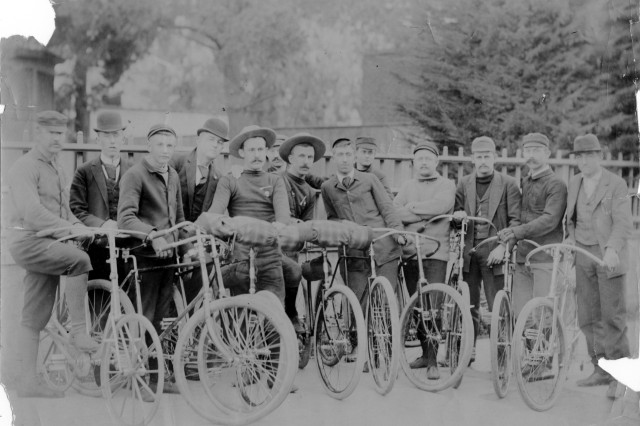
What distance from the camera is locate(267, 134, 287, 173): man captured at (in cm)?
494

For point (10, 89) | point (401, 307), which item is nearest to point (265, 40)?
point (10, 89)

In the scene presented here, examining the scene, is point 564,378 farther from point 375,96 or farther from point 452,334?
point 375,96

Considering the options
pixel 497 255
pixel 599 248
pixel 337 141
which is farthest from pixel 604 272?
pixel 337 141

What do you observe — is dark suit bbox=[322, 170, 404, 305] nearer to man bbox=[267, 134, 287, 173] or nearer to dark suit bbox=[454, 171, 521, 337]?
man bbox=[267, 134, 287, 173]

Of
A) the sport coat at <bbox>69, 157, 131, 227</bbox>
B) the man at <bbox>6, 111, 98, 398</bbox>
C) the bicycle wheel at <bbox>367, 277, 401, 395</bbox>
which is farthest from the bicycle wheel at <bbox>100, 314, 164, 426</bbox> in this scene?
the bicycle wheel at <bbox>367, 277, 401, 395</bbox>

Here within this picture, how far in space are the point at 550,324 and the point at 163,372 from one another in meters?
2.48

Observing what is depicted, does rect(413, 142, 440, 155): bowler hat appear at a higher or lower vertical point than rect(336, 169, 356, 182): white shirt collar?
higher

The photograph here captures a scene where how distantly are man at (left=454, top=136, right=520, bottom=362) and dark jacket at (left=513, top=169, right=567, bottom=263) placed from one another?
60 mm

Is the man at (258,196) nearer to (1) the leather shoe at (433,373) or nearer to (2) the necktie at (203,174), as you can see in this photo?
(2) the necktie at (203,174)

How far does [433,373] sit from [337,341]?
0.70 m

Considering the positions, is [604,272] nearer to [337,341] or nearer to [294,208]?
[337,341]

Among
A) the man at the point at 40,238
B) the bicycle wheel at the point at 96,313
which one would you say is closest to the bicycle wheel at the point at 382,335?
the bicycle wheel at the point at 96,313

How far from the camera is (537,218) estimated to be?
5.08 meters

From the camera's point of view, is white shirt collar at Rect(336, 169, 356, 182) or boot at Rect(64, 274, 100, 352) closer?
boot at Rect(64, 274, 100, 352)
